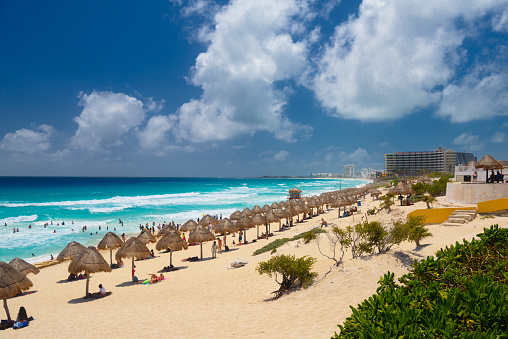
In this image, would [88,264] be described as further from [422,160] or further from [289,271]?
[422,160]

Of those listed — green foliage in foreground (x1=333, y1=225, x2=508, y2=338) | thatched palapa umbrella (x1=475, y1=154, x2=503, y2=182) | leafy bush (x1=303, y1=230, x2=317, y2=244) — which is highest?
thatched palapa umbrella (x1=475, y1=154, x2=503, y2=182)

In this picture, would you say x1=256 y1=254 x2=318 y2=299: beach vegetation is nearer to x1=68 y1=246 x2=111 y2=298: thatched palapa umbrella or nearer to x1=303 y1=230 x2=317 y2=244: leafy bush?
x1=303 y1=230 x2=317 y2=244: leafy bush

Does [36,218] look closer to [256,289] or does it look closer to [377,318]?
[256,289]

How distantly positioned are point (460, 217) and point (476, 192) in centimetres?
376

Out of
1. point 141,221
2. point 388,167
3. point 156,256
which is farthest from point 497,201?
point 388,167

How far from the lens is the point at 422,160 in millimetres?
124875

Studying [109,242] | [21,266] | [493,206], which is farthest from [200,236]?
[493,206]

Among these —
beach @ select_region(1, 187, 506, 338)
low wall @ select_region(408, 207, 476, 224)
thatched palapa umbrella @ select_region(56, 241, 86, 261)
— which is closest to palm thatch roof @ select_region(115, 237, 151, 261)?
beach @ select_region(1, 187, 506, 338)

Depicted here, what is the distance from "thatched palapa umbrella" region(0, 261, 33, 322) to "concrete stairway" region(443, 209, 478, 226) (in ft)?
61.0

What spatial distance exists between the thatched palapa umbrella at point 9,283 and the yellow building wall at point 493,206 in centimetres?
2095

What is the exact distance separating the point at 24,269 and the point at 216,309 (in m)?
10.0

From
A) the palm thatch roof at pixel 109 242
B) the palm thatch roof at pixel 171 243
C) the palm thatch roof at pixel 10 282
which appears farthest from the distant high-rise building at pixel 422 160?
the palm thatch roof at pixel 10 282

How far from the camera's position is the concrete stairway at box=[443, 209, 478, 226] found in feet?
46.6

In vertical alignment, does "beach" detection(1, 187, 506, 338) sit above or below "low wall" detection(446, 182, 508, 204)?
below
